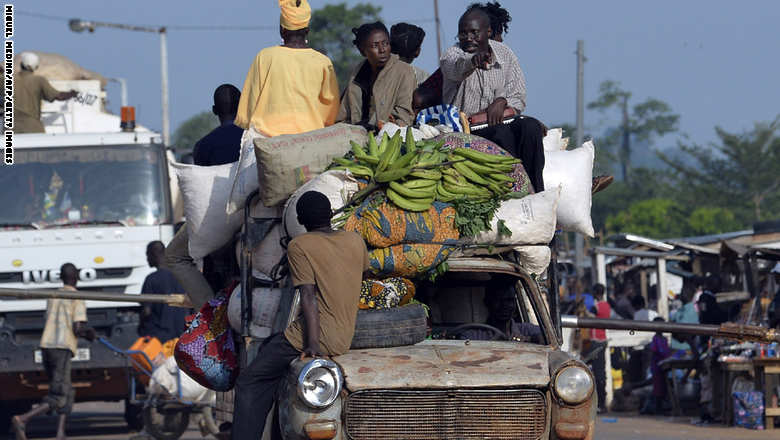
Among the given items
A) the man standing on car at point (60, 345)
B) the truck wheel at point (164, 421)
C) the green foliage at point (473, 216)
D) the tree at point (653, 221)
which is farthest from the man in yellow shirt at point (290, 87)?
the tree at point (653, 221)

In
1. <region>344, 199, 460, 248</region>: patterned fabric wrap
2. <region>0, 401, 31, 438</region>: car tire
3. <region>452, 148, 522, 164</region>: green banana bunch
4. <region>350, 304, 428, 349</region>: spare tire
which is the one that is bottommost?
<region>0, 401, 31, 438</region>: car tire

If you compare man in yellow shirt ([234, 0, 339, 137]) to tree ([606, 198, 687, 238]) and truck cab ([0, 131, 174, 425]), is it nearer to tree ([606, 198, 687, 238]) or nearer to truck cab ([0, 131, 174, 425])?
truck cab ([0, 131, 174, 425])

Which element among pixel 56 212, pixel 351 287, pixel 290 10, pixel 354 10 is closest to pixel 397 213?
pixel 351 287

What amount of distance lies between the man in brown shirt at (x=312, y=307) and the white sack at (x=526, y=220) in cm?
91

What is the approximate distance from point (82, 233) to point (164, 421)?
2633 millimetres

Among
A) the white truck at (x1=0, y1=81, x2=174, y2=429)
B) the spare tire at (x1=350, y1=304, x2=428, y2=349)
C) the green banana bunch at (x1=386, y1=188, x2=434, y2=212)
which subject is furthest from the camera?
the white truck at (x1=0, y1=81, x2=174, y2=429)

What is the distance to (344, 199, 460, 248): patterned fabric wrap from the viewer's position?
280 inches

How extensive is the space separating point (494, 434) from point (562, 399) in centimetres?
38

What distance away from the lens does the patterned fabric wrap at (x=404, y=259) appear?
7.07 meters

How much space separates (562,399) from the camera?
252 inches

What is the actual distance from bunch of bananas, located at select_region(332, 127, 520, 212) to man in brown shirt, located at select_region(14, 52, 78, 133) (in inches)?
328

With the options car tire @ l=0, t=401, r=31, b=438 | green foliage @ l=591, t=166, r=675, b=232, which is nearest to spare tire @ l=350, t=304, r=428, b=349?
car tire @ l=0, t=401, r=31, b=438

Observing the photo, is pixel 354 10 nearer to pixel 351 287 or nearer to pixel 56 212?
pixel 56 212

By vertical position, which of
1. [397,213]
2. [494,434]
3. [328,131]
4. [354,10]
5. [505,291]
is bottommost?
[494,434]
